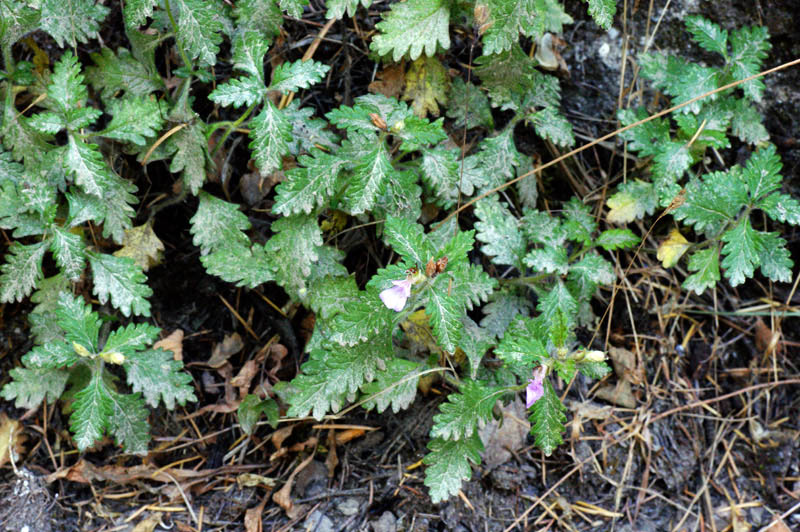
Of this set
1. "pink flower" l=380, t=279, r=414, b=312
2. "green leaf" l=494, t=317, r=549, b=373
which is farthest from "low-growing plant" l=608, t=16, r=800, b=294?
"pink flower" l=380, t=279, r=414, b=312

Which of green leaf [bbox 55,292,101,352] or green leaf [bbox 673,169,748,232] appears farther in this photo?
green leaf [bbox 673,169,748,232]

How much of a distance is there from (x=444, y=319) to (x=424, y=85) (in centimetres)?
114

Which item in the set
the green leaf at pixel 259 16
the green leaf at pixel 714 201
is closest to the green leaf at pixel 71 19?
the green leaf at pixel 259 16

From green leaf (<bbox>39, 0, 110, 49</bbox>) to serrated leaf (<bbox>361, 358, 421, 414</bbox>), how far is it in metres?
1.70

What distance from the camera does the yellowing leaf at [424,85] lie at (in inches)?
105

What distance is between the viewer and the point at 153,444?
272 cm

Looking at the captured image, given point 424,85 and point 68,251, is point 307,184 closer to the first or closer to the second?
point 424,85

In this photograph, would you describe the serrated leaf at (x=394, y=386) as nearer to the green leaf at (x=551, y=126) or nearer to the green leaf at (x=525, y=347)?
the green leaf at (x=525, y=347)

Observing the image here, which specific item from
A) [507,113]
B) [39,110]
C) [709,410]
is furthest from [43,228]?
[709,410]

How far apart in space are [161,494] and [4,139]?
5.07 ft

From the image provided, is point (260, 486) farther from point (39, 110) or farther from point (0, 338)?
point (39, 110)

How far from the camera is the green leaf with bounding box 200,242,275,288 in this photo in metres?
2.43

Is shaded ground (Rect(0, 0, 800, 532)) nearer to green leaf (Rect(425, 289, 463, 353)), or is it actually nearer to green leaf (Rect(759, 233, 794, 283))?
green leaf (Rect(759, 233, 794, 283))

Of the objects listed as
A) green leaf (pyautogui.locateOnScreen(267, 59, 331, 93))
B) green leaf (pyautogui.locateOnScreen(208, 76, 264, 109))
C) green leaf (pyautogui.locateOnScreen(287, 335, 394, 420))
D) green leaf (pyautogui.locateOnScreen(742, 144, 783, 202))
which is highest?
green leaf (pyautogui.locateOnScreen(267, 59, 331, 93))
